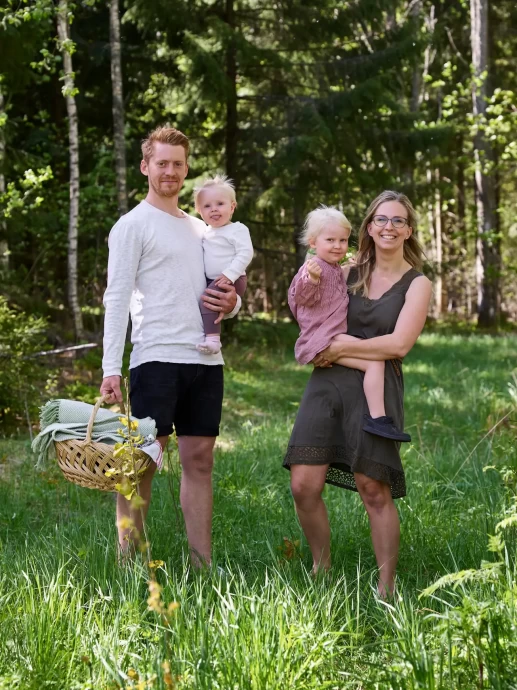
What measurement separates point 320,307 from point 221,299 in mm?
471

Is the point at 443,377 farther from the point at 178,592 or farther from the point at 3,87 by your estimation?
the point at 178,592

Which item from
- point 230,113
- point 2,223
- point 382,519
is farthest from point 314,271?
point 230,113

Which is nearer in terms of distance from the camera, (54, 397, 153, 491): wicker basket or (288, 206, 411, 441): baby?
(54, 397, 153, 491): wicker basket

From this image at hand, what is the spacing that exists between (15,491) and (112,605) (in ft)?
9.52

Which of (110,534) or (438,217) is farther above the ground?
(438,217)

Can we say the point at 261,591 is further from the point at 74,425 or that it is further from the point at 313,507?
the point at 74,425

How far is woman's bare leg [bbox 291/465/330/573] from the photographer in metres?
3.90

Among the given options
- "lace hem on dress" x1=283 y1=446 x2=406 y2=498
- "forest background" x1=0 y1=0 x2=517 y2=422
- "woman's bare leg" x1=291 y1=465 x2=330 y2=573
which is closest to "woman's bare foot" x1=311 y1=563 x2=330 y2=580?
"woman's bare leg" x1=291 y1=465 x2=330 y2=573

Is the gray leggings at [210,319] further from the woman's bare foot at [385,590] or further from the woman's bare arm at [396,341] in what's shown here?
the woman's bare foot at [385,590]

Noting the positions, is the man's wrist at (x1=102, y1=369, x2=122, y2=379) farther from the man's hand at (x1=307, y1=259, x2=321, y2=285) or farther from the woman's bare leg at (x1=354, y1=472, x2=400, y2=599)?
the woman's bare leg at (x1=354, y1=472, x2=400, y2=599)

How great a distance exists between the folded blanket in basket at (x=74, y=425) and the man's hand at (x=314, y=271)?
94cm

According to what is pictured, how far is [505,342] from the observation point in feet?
53.4

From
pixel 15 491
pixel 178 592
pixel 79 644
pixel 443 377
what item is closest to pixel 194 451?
pixel 178 592

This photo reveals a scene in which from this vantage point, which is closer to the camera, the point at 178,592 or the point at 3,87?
the point at 178,592
